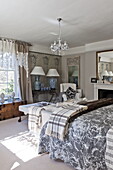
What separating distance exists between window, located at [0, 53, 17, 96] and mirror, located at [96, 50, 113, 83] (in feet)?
9.85

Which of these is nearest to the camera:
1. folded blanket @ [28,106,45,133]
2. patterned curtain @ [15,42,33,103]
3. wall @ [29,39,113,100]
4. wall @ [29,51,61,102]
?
folded blanket @ [28,106,45,133]

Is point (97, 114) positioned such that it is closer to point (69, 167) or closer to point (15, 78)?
point (69, 167)

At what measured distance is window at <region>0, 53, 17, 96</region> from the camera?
466cm

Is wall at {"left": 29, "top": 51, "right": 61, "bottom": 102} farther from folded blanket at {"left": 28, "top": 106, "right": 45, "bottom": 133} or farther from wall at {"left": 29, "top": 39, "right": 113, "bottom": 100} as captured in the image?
folded blanket at {"left": 28, "top": 106, "right": 45, "bottom": 133}

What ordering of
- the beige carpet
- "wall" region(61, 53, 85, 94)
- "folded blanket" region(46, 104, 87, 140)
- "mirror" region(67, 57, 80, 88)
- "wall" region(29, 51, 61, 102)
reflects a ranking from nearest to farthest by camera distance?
"folded blanket" region(46, 104, 87, 140) → the beige carpet → "wall" region(29, 51, 61, 102) → "wall" region(61, 53, 85, 94) → "mirror" region(67, 57, 80, 88)

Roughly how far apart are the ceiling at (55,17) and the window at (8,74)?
2.65 ft

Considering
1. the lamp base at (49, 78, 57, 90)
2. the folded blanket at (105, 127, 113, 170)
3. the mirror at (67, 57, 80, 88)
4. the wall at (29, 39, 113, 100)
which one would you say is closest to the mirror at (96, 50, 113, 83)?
the wall at (29, 39, 113, 100)

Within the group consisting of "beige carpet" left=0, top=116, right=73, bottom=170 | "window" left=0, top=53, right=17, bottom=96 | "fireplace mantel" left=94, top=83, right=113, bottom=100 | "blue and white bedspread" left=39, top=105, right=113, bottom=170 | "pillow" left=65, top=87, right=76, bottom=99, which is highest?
"window" left=0, top=53, right=17, bottom=96

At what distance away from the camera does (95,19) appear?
10.2 ft

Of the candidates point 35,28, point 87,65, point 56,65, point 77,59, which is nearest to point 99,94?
point 87,65

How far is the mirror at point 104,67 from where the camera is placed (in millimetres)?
5227

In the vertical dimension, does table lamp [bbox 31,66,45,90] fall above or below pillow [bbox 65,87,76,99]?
above

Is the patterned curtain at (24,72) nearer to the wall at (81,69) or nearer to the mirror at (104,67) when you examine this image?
the wall at (81,69)

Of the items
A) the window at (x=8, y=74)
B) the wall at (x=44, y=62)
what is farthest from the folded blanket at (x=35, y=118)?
the wall at (x=44, y=62)
